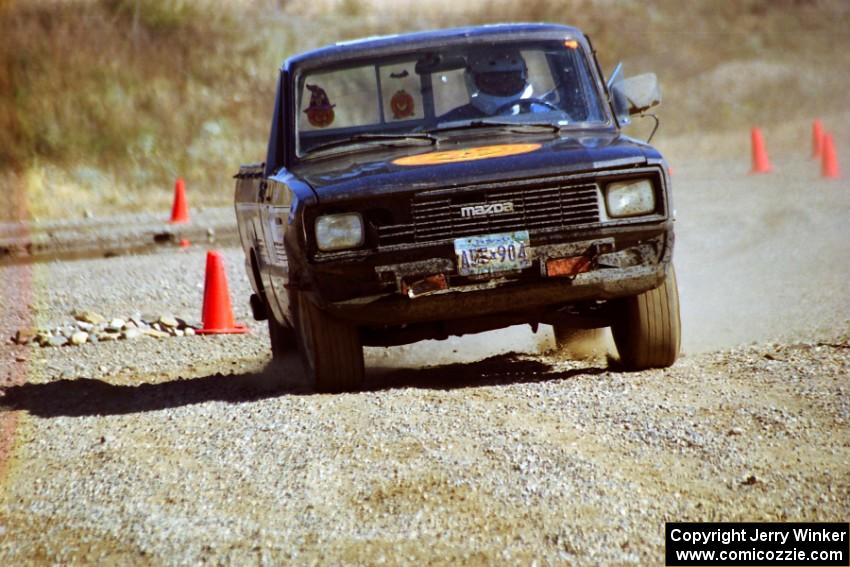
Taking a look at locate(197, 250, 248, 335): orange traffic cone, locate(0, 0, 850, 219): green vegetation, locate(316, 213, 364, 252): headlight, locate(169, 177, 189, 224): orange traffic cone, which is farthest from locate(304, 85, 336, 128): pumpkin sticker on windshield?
locate(0, 0, 850, 219): green vegetation

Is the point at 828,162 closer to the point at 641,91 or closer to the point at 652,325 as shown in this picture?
the point at 641,91

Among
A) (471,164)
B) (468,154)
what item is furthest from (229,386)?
(471,164)

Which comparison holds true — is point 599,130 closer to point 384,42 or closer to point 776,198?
point 384,42

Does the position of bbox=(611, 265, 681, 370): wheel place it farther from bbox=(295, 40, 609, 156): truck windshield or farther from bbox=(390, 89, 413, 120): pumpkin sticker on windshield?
bbox=(390, 89, 413, 120): pumpkin sticker on windshield

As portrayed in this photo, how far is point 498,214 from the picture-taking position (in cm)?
630

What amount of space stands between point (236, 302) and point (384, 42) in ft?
15.9

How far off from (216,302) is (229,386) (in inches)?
105

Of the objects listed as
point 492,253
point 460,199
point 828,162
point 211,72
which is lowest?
point 828,162

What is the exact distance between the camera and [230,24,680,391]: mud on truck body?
6309mm

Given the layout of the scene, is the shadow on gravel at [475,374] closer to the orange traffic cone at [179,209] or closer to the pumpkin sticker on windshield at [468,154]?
the pumpkin sticker on windshield at [468,154]

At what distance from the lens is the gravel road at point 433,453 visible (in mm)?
4543

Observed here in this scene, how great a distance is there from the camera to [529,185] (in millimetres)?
6309

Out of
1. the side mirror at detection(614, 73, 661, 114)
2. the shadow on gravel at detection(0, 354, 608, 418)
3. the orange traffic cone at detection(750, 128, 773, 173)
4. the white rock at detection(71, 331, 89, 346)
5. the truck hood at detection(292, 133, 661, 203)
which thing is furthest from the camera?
the orange traffic cone at detection(750, 128, 773, 173)

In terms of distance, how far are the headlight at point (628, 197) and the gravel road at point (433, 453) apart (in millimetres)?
790
